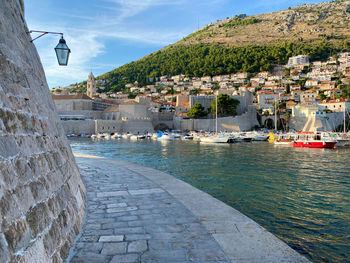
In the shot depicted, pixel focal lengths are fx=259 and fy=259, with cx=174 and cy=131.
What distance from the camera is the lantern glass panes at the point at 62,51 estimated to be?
399 centimetres

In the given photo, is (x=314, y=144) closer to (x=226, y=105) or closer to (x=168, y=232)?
(x=168, y=232)

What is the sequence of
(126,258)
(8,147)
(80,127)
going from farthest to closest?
(80,127) < (126,258) < (8,147)

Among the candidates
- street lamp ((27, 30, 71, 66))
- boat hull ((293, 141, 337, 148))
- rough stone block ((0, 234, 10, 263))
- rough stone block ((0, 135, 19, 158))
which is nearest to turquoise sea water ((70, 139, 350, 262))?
rough stone block ((0, 234, 10, 263))

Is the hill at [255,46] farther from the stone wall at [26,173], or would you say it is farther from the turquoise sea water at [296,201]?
the stone wall at [26,173]

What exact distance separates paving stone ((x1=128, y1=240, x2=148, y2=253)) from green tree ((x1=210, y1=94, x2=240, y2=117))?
5118 centimetres

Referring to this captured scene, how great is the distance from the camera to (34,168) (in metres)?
2.19

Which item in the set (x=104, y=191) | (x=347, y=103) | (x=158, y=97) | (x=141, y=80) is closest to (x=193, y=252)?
(x=104, y=191)

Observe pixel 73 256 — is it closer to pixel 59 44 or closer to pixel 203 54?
pixel 59 44

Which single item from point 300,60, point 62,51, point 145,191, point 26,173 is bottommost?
point 145,191

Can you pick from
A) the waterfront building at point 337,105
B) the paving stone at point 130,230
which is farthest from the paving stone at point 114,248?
the waterfront building at point 337,105

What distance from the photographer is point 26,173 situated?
2.00 metres

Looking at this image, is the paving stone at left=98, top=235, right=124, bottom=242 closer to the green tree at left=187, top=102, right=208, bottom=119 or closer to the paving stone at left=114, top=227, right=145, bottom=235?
the paving stone at left=114, top=227, right=145, bottom=235

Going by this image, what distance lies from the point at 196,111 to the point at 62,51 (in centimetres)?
4927

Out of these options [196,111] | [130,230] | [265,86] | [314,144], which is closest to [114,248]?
[130,230]
